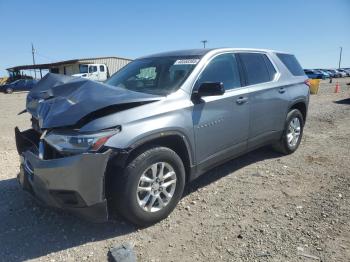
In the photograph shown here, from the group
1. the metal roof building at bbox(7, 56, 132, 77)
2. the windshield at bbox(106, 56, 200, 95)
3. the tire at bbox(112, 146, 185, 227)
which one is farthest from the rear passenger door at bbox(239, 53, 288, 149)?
the metal roof building at bbox(7, 56, 132, 77)

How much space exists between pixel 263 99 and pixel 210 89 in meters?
1.46

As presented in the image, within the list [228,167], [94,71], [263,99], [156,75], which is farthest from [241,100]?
[94,71]

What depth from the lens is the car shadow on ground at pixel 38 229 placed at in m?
3.19

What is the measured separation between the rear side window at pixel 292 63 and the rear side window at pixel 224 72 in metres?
1.59

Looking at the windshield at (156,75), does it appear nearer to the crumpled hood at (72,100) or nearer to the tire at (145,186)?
the crumpled hood at (72,100)

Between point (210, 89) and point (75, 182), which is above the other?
point (210, 89)

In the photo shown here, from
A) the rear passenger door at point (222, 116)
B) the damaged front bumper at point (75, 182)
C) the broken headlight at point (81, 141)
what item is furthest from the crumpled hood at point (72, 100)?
the rear passenger door at point (222, 116)

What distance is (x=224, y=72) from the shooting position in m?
4.42

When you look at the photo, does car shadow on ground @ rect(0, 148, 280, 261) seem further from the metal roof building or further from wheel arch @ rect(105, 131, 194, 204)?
the metal roof building

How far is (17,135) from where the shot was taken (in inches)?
155

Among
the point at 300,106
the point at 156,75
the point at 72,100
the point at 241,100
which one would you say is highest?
the point at 156,75

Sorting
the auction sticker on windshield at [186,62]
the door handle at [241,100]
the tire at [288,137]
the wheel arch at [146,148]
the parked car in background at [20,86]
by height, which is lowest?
the parked car in background at [20,86]

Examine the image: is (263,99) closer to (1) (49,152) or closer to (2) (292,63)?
(2) (292,63)

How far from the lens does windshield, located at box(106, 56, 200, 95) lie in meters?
3.97
